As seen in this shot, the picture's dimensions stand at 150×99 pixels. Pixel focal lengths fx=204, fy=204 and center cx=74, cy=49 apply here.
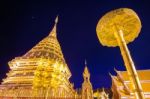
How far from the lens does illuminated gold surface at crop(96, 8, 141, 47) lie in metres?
4.33

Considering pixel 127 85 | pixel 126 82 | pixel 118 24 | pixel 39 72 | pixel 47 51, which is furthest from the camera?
pixel 47 51

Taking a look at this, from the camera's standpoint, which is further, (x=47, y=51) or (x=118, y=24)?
(x=47, y=51)

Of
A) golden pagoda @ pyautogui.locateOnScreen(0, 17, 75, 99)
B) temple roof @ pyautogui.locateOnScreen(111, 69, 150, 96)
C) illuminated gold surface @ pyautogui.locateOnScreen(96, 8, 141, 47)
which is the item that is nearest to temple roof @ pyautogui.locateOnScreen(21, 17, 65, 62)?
golden pagoda @ pyautogui.locateOnScreen(0, 17, 75, 99)

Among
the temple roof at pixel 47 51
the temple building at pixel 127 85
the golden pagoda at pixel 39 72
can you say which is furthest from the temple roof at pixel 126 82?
the temple roof at pixel 47 51

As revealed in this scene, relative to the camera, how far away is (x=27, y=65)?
23266 millimetres

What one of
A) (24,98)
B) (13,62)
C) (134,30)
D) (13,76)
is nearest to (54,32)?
(13,62)

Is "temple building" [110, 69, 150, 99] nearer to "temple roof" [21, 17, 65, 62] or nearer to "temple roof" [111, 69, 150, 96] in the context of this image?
"temple roof" [111, 69, 150, 96]

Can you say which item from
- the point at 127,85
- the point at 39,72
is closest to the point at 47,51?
the point at 39,72

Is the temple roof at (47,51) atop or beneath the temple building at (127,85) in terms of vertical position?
atop

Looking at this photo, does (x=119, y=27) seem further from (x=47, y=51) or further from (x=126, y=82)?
(x=47, y=51)

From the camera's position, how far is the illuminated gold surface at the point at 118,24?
14.2 feet

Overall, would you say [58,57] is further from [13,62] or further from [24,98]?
[24,98]

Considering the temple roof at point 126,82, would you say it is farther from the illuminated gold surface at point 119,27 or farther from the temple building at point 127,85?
the illuminated gold surface at point 119,27

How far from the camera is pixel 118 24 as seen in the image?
4605 mm
